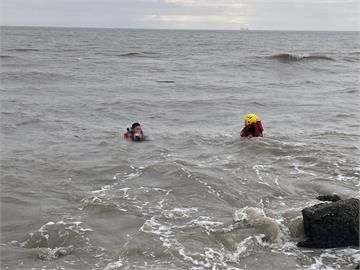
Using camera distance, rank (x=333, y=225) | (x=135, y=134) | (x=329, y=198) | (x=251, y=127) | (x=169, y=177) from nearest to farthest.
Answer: (x=333, y=225), (x=329, y=198), (x=169, y=177), (x=135, y=134), (x=251, y=127)

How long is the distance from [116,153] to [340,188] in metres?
5.53

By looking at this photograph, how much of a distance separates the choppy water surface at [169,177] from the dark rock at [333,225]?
156 millimetres

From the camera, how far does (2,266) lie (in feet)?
21.4

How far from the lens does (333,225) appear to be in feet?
22.6

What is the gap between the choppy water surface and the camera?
6961 millimetres

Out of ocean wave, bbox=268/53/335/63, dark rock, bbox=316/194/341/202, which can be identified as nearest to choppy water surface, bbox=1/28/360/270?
dark rock, bbox=316/194/341/202

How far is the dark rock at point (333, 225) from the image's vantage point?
6.87 m

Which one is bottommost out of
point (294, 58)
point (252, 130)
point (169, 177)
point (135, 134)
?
point (169, 177)

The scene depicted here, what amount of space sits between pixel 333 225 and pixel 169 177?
4293 millimetres

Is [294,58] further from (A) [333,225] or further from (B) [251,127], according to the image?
(A) [333,225]

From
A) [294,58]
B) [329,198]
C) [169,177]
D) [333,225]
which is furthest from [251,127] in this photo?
[294,58]

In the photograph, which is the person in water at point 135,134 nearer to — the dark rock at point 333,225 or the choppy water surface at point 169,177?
the choppy water surface at point 169,177

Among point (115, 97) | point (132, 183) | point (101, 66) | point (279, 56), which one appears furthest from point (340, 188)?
point (279, 56)

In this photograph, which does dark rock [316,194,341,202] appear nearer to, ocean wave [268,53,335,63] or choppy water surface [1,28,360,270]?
choppy water surface [1,28,360,270]
